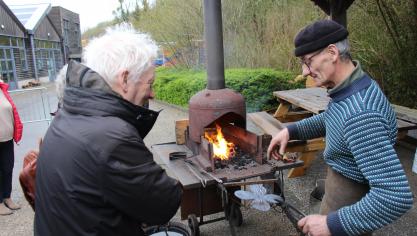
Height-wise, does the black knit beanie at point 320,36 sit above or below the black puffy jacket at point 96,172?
above

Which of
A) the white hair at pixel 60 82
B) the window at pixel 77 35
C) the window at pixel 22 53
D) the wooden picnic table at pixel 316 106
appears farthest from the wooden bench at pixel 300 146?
the window at pixel 77 35

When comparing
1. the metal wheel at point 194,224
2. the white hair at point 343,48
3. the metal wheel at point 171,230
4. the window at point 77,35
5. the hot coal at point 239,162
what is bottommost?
the metal wheel at point 194,224

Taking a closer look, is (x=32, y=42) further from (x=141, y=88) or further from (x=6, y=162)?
(x=141, y=88)

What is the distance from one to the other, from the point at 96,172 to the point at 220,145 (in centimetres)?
229

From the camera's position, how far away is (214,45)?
380 cm

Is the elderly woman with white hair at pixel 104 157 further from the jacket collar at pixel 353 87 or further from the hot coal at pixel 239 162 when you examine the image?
the hot coal at pixel 239 162

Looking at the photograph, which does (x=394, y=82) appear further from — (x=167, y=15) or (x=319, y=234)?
(x=167, y=15)

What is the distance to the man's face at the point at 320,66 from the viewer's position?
1.59 m

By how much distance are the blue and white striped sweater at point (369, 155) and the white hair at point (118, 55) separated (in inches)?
32.6

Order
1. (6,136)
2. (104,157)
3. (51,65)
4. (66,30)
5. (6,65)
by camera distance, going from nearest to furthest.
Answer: (104,157), (6,136), (6,65), (51,65), (66,30)

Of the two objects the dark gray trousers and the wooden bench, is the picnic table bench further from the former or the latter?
the dark gray trousers

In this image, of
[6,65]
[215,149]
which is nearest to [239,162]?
[215,149]

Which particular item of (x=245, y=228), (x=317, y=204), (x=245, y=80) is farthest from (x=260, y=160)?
(x=245, y=80)

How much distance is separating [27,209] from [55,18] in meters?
37.1
